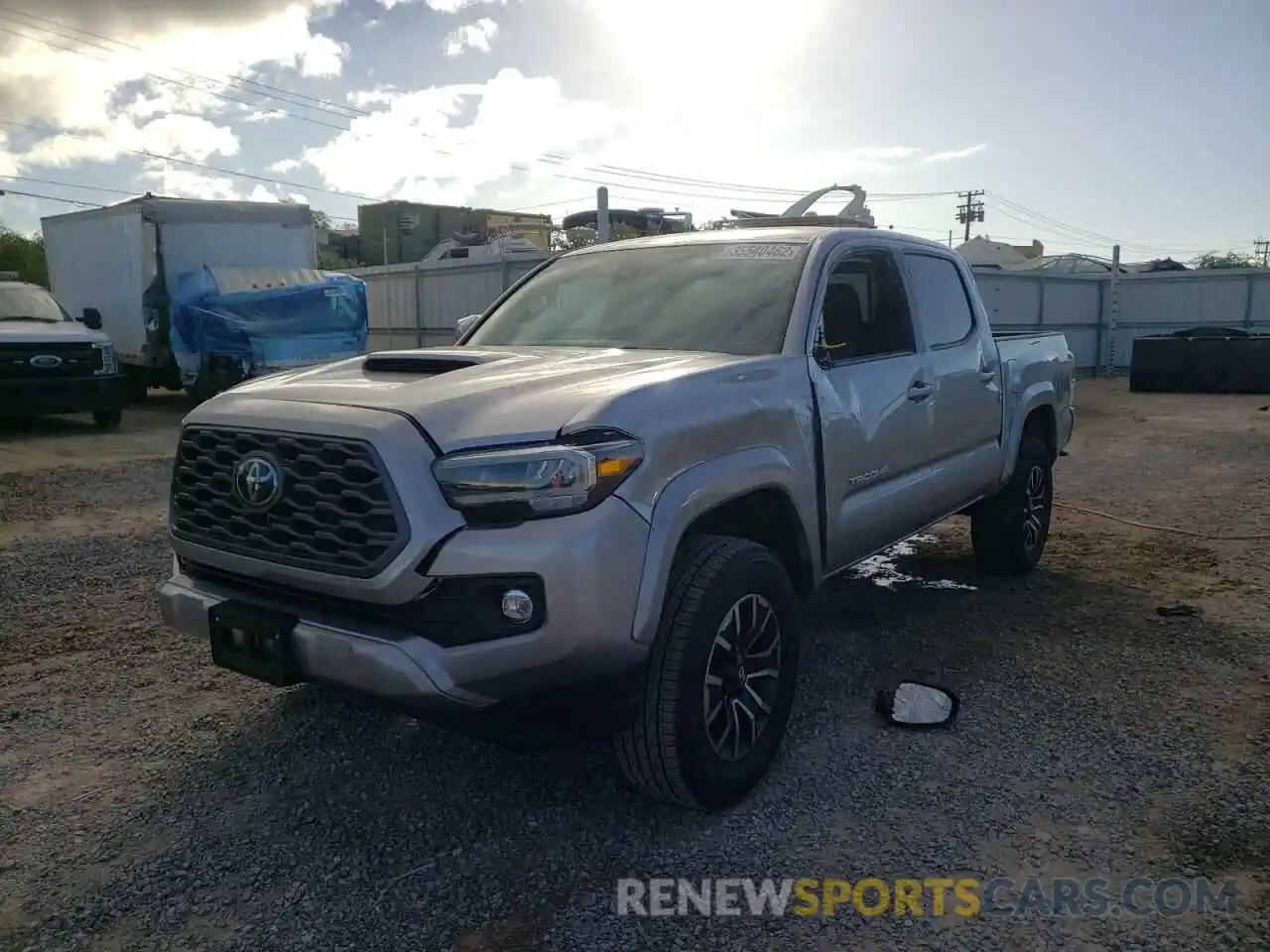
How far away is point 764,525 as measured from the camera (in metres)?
3.50

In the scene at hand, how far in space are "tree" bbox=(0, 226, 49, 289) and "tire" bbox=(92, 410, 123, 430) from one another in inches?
1375

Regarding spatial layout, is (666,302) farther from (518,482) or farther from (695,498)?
(518,482)

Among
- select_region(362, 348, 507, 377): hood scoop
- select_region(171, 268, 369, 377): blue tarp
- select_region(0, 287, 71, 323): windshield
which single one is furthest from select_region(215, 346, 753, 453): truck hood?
select_region(0, 287, 71, 323): windshield

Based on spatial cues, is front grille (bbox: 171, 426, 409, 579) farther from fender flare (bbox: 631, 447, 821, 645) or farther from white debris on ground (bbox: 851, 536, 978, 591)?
white debris on ground (bbox: 851, 536, 978, 591)

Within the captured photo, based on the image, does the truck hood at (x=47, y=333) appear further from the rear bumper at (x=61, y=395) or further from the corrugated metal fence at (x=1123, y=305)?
the corrugated metal fence at (x=1123, y=305)

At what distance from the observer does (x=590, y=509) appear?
2.64 m

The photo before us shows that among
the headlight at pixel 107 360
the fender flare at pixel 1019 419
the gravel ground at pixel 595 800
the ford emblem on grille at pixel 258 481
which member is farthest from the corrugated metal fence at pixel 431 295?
the ford emblem on grille at pixel 258 481

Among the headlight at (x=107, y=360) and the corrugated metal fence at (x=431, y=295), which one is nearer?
the headlight at (x=107, y=360)

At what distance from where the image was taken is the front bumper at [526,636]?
2.57 m

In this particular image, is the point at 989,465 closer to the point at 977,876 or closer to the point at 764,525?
the point at 764,525

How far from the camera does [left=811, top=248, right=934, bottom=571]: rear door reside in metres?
3.75

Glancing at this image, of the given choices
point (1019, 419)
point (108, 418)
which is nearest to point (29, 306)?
point (108, 418)

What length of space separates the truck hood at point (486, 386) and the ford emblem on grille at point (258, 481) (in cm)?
22

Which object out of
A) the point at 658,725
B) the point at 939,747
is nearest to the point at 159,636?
the point at 658,725
